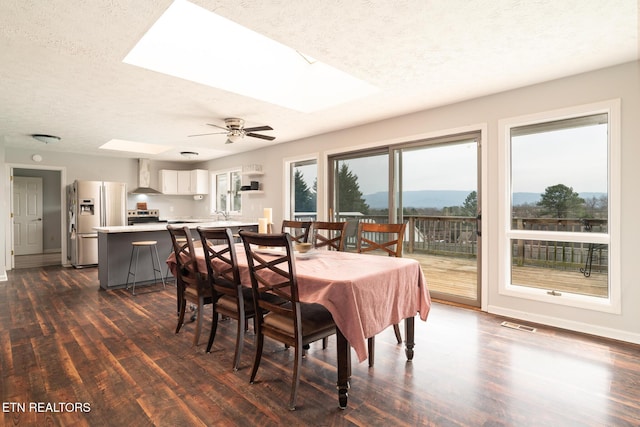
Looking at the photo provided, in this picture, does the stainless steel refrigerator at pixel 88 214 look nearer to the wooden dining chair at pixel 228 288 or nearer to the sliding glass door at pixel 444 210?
the wooden dining chair at pixel 228 288

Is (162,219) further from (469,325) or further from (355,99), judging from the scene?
(469,325)

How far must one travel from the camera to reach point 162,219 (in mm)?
8266

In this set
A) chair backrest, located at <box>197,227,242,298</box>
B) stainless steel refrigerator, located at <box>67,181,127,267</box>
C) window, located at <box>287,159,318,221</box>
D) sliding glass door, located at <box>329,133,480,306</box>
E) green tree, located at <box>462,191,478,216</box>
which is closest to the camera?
chair backrest, located at <box>197,227,242,298</box>

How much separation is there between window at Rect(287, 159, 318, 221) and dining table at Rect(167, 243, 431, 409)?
3.19m

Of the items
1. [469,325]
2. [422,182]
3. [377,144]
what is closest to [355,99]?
[377,144]

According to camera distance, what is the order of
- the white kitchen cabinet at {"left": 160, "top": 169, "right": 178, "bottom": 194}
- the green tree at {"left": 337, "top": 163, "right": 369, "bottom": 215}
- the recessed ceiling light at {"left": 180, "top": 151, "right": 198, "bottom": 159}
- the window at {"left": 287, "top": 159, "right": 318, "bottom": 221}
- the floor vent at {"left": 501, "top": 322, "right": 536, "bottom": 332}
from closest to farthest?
the floor vent at {"left": 501, "top": 322, "right": 536, "bottom": 332} < the green tree at {"left": 337, "top": 163, "right": 369, "bottom": 215} < the window at {"left": 287, "top": 159, "right": 318, "bottom": 221} < the recessed ceiling light at {"left": 180, "top": 151, "right": 198, "bottom": 159} < the white kitchen cabinet at {"left": 160, "top": 169, "right": 178, "bottom": 194}

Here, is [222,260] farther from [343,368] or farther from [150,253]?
[150,253]

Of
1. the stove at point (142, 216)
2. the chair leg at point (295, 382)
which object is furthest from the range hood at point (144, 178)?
the chair leg at point (295, 382)

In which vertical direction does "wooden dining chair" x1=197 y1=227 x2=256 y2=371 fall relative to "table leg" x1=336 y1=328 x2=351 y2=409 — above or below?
above

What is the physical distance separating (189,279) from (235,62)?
2.23 m

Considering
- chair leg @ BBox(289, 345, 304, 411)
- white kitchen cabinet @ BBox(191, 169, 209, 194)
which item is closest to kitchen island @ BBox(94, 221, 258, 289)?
white kitchen cabinet @ BBox(191, 169, 209, 194)

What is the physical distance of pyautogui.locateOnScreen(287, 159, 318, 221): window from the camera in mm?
5750

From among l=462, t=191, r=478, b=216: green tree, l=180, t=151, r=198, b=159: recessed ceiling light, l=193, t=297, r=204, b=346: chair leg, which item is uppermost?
l=180, t=151, r=198, b=159: recessed ceiling light

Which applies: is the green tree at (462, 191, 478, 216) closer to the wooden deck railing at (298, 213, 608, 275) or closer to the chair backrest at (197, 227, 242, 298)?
the wooden deck railing at (298, 213, 608, 275)
